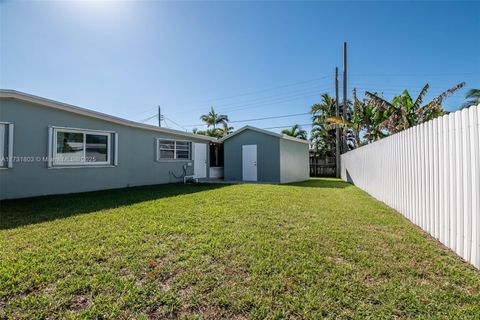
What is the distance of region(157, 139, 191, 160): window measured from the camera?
40.6 ft

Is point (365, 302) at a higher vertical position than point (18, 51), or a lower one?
lower

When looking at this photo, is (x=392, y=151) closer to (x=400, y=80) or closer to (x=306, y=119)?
(x=400, y=80)

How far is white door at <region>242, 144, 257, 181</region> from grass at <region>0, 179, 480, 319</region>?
9102 mm

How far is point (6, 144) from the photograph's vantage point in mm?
7000

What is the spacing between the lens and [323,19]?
9.95 meters

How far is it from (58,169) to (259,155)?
9.56 m

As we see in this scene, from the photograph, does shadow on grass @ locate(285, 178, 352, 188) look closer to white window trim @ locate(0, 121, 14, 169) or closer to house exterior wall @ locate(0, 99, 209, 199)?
house exterior wall @ locate(0, 99, 209, 199)

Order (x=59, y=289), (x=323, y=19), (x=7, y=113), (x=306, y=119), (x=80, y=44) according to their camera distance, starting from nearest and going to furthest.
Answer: (x=59, y=289)
(x=7, y=113)
(x=80, y=44)
(x=323, y=19)
(x=306, y=119)

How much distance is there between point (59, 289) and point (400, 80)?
2100 cm

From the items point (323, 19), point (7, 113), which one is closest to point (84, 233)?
point (7, 113)

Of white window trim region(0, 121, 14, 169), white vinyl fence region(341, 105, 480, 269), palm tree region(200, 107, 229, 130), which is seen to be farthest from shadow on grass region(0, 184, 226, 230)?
palm tree region(200, 107, 229, 130)

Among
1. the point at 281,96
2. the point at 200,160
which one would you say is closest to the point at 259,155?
the point at 200,160

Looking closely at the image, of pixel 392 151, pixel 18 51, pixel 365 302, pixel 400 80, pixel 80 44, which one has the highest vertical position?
pixel 400 80

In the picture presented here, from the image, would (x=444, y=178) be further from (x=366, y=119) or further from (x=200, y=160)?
(x=366, y=119)
